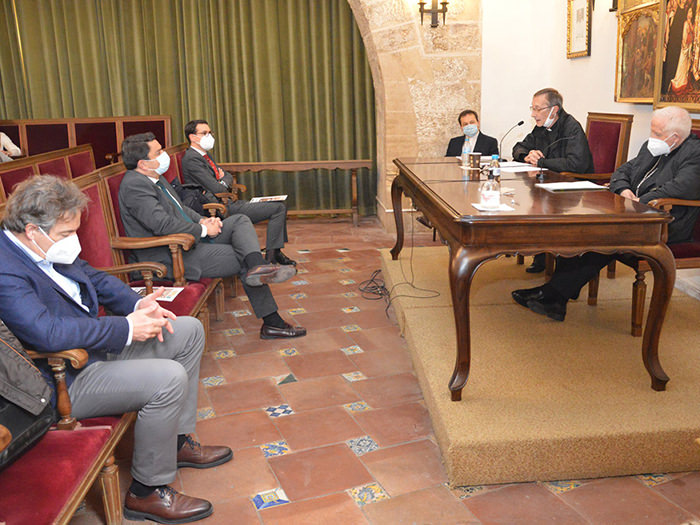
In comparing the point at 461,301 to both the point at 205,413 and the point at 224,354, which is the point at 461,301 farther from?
the point at 224,354

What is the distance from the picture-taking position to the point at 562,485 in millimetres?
2262

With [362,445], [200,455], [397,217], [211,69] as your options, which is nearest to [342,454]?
[362,445]

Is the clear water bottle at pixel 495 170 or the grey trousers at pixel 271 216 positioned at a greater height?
the clear water bottle at pixel 495 170

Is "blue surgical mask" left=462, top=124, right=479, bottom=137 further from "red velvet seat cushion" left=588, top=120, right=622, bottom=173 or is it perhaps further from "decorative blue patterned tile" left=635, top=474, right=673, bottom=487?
"decorative blue patterned tile" left=635, top=474, right=673, bottom=487

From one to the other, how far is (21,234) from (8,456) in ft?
2.29

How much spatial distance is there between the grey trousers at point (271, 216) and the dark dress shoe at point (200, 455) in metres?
2.54

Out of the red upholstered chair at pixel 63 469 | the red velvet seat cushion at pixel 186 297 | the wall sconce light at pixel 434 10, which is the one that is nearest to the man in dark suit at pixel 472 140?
the wall sconce light at pixel 434 10

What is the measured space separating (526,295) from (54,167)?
3376mm

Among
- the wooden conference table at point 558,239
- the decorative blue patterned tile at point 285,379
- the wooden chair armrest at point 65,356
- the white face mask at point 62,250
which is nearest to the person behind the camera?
the wooden chair armrest at point 65,356

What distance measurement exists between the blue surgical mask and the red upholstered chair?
4.34m

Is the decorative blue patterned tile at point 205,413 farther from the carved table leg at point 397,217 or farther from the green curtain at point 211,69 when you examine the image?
the green curtain at point 211,69

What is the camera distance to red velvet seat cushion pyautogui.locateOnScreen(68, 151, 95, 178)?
195 inches

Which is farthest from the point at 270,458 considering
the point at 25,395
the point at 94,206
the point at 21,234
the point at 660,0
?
the point at 660,0

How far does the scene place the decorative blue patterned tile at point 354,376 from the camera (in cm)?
313
